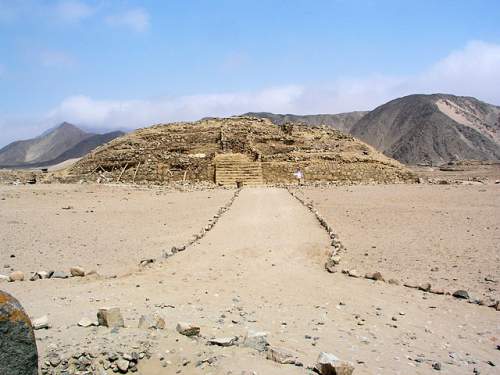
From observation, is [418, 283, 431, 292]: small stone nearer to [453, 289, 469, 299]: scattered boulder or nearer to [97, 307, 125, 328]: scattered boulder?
[453, 289, 469, 299]: scattered boulder

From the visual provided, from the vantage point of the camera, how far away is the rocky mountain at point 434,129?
300 ft

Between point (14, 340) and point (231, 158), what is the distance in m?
32.4

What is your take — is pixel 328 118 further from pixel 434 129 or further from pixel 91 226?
pixel 91 226

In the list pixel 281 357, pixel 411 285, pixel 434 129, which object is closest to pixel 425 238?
pixel 411 285

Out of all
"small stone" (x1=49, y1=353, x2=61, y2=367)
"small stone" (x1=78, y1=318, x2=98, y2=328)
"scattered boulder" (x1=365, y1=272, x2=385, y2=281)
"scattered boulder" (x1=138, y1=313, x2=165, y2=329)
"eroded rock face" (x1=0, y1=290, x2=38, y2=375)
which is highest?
"eroded rock face" (x1=0, y1=290, x2=38, y2=375)

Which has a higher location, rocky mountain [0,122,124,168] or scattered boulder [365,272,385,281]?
rocky mountain [0,122,124,168]

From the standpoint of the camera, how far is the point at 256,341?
4.75m

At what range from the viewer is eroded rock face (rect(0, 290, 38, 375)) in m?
3.24

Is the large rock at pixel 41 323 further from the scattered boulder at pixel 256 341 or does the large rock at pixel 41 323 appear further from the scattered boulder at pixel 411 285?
the scattered boulder at pixel 411 285

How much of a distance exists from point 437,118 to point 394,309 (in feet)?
327

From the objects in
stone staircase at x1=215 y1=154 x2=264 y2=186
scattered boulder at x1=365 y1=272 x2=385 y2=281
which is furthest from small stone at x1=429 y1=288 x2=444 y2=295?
stone staircase at x1=215 y1=154 x2=264 y2=186

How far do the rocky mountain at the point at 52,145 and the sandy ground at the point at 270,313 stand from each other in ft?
345

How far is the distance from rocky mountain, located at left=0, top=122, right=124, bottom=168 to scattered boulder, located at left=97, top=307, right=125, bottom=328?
354 feet

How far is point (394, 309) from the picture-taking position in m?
6.61
